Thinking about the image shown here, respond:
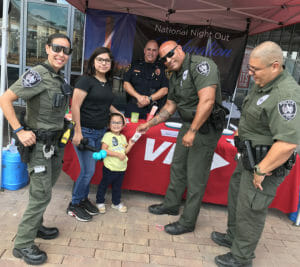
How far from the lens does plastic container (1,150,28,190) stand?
10.2 feet

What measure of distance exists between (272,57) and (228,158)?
4.95 ft

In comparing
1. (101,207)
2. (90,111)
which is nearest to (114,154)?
(90,111)

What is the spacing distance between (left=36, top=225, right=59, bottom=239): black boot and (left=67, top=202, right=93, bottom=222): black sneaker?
0.33 m

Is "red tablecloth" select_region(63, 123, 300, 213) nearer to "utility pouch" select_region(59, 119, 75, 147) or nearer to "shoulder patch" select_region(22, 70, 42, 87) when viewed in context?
"utility pouch" select_region(59, 119, 75, 147)

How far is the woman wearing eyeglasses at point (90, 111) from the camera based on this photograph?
8.09 ft

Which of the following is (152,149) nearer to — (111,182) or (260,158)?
(111,182)

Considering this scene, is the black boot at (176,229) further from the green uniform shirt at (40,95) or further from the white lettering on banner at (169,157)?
the green uniform shirt at (40,95)

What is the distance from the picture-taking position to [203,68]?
238 centimetres

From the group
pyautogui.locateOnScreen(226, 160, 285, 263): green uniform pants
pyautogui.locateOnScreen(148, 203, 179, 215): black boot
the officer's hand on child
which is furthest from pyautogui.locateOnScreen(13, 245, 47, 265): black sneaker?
pyautogui.locateOnScreen(226, 160, 285, 263): green uniform pants

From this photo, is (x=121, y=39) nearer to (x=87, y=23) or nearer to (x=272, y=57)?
(x=87, y=23)

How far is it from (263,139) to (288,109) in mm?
303

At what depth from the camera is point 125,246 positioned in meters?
2.46

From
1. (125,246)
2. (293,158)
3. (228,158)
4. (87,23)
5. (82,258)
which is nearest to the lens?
(293,158)

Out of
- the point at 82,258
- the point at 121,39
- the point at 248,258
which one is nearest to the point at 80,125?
the point at 82,258
